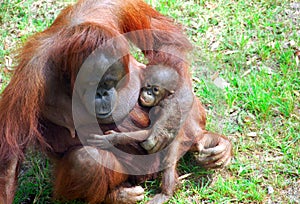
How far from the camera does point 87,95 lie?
333 cm

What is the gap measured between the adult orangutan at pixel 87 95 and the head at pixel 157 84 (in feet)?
0.16

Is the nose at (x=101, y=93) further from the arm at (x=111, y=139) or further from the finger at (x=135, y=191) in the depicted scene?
the finger at (x=135, y=191)

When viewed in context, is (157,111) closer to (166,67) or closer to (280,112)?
(166,67)

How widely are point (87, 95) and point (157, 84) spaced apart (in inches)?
20.0

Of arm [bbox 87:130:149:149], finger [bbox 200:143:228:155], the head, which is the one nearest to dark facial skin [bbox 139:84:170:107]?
the head

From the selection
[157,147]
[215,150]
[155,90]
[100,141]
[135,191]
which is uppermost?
[155,90]

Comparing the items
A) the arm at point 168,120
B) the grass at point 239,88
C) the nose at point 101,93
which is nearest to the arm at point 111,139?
the arm at point 168,120

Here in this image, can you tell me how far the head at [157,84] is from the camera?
363 centimetres

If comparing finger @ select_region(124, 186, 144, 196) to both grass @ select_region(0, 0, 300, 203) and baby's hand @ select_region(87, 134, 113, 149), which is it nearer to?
grass @ select_region(0, 0, 300, 203)

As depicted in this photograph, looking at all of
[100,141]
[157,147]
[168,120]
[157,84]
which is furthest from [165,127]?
[100,141]

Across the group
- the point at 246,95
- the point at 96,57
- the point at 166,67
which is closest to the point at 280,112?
the point at 246,95

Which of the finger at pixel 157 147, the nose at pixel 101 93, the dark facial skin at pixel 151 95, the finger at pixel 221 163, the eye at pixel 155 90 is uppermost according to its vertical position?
the nose at pixel 101 93

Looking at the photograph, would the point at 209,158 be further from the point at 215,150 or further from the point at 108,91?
the point at 108,91

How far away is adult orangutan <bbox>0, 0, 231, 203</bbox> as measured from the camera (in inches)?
128
